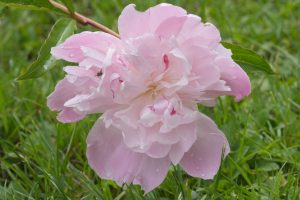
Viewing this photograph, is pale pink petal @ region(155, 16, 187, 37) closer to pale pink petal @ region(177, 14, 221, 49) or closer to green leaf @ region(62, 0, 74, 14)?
pale pink petal @ region(177, 14, 221, 49)

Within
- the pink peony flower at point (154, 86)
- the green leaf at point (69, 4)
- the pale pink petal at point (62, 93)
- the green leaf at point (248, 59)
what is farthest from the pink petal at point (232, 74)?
the green leaf at point (69, 4)

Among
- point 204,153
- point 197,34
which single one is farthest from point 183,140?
point 197,34

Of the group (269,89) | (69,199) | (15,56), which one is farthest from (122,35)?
(15,56)

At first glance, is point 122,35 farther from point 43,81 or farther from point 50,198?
point 43,81

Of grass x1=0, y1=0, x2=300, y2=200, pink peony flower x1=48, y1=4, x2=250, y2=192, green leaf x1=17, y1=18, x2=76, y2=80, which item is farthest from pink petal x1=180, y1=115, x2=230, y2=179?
green leaf x1=17, y1=18, x2=76, y2=80

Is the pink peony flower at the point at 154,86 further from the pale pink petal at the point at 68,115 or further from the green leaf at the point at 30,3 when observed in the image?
the green leaf at the point at 30,3

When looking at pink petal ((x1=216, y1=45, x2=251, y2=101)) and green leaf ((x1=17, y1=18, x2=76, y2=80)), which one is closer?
pink petal ((x1=216, y1=45, x2=251, y2=101))
